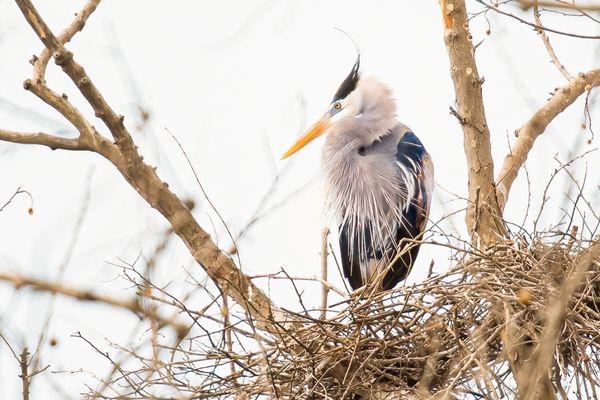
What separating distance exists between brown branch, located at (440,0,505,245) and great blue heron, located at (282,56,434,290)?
711mm

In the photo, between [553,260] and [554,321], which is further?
[553,260]

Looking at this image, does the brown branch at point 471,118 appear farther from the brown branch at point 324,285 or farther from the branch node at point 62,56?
the branch node at point 62,56

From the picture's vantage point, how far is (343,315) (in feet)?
9.96

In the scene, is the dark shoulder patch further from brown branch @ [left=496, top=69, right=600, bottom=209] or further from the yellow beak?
brown branch @ [left=496, top=69, right=600, bottom=209]

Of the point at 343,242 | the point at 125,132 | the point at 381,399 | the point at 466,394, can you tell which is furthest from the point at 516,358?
the point at 343,242

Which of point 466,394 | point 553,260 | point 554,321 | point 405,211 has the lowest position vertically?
point 554,321

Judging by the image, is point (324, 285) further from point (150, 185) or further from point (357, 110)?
point (357, 110)

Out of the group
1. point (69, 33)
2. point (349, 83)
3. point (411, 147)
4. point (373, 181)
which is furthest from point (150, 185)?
point (349, 83)

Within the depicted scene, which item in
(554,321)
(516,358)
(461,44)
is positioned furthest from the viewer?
(461,44)

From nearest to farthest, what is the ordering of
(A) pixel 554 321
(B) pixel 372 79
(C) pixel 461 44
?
(A) pixel 554 321, (C) pixel 461 44, (B) pixel 372 79

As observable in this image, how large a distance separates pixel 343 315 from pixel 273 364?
28cm

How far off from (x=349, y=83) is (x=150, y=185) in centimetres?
195

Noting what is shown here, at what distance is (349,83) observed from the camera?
463cm

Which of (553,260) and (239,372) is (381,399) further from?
(553,260)
